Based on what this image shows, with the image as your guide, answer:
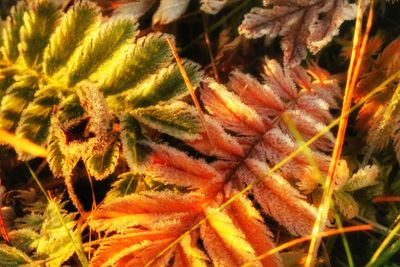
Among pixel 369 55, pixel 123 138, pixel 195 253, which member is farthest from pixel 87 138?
pixel 369 55

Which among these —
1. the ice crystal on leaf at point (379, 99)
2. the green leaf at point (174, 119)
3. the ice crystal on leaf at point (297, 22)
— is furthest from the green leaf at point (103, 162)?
the ice crystal on leaf at point (379, 99)

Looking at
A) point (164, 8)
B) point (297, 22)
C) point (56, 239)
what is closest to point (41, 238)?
point (56, 239)

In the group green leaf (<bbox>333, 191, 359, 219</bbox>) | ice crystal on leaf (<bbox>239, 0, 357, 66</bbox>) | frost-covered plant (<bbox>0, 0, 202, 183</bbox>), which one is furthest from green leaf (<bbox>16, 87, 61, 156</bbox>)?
A: green leaf (<bbox>333, 191, 359, 219</bbox>)

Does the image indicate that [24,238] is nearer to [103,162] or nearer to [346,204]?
[103,162]

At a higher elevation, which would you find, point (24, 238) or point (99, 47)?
point (99, 47)

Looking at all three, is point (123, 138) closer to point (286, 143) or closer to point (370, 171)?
point (286, 143)

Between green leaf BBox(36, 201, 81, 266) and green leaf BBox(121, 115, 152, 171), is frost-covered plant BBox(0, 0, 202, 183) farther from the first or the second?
green leaf BBox(36, 201, 81, 266)

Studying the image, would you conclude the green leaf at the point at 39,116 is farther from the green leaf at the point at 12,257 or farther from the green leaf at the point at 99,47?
the green leaf at the point at 12,257
